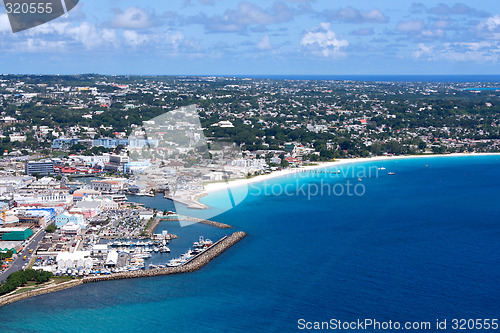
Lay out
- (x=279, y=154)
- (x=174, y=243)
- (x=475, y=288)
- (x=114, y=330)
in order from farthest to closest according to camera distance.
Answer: (x=279, y=154) < (x=174, y=243) < (x=475, y=288) < (x=114, y=330)

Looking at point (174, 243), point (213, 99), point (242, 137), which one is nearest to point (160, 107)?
point (213, 99)

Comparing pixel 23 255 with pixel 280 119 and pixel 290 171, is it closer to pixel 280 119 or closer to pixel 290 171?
pixel 290 171

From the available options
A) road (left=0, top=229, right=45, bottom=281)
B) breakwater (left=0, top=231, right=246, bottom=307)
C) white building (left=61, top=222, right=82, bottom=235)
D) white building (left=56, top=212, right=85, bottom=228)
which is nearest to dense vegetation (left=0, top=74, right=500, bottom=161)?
white building (left=56, top=212, right=85, bottom=228)

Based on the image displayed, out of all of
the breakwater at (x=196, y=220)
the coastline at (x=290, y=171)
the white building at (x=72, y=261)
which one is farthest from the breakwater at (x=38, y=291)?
the coastline at (x=290, y=171)

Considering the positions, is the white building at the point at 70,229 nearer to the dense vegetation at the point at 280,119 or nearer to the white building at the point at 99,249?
the white building at the point at 99,249

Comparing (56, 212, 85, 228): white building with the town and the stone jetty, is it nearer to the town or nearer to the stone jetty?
the town

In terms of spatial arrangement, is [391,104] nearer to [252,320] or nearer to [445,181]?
[445,181]
